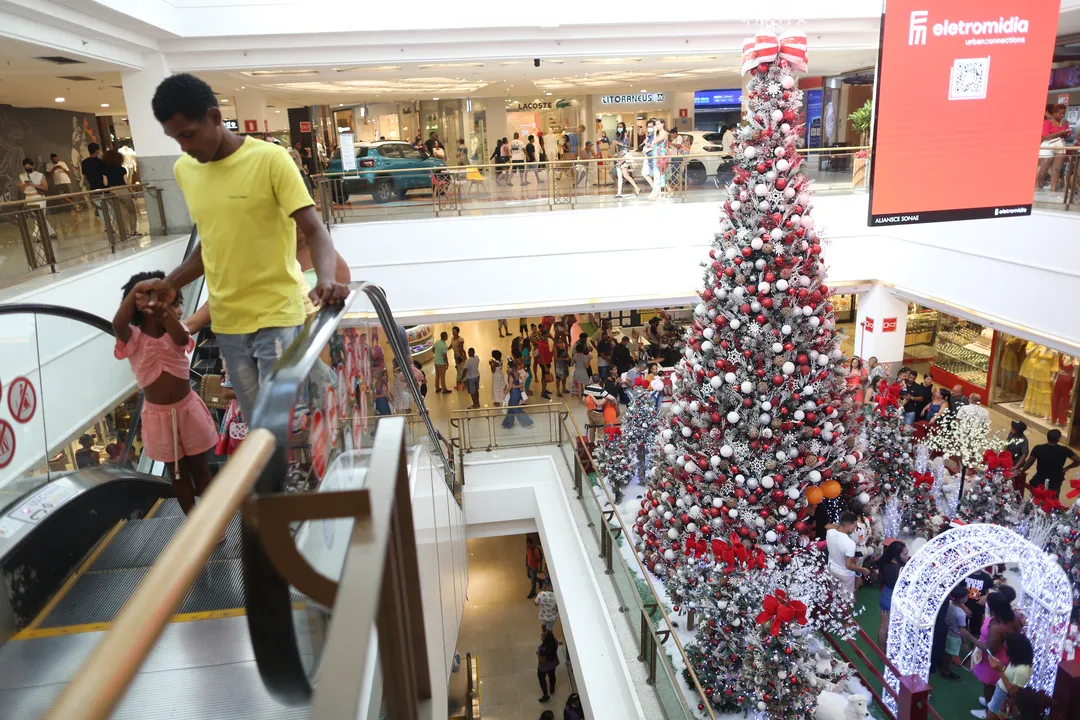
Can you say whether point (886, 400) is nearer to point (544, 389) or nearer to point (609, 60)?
point (544, 389)

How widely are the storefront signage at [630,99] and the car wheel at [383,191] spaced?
14940mm

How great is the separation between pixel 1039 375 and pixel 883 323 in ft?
8.71

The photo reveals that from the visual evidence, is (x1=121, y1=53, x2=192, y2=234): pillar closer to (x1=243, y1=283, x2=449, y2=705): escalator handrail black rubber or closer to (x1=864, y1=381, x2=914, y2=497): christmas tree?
(x1=864, y1=381, x2=914, y2=497): christmas tree

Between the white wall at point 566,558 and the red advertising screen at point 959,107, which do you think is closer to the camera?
the white wall at point 566,558

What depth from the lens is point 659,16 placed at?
37.1 feet

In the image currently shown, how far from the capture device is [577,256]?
502 inches

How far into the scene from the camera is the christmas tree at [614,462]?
9.88 metres

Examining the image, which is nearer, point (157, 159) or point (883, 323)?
point (157, 159)

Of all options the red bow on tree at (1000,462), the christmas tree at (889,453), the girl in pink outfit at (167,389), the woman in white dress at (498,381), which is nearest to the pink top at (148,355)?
the girl in pink outfit at (167,389)

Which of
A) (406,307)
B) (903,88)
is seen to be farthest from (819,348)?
(406,307)

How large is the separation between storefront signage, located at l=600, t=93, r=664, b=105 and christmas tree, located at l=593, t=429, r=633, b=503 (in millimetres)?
18232

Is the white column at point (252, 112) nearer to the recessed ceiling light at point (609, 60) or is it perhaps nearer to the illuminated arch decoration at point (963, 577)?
the recessed ceiling light at point (609, 60)

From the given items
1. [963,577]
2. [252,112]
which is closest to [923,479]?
[963,577]

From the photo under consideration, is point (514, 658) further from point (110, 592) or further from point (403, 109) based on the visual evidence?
point (403, 109)
